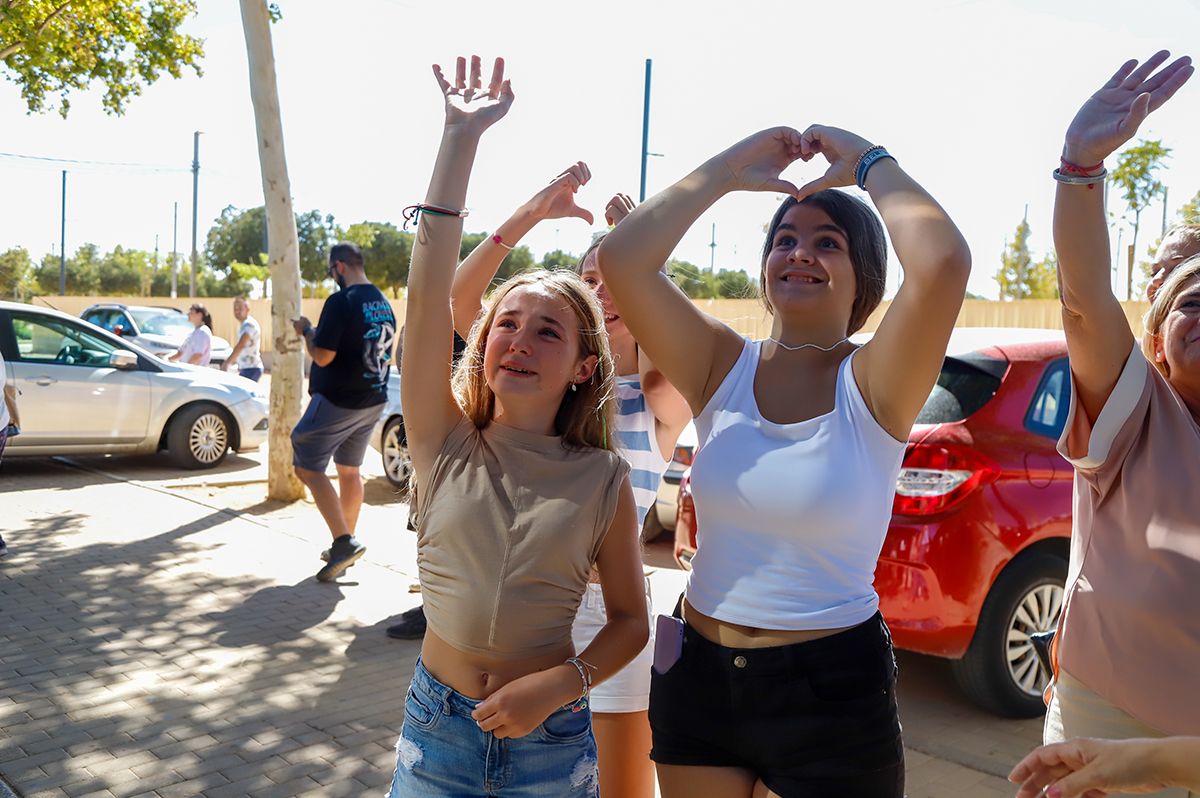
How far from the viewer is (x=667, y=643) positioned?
2.18 meters

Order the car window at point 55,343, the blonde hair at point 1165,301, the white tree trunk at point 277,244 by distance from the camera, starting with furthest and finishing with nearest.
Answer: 1. the car window at point 55,343
2. the white tree trunk at point 277,244
3. the blonde hair at point 1165,301

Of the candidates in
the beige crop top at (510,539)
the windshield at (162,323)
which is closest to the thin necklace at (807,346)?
the beige crop top at (510,539)

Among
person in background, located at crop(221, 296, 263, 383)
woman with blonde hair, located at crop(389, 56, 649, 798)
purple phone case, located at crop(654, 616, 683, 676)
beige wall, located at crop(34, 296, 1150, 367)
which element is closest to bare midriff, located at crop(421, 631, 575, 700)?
woman with blonde hair, located at crop(389, 56, 649, 798)

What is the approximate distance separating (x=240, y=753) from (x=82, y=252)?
262 ft

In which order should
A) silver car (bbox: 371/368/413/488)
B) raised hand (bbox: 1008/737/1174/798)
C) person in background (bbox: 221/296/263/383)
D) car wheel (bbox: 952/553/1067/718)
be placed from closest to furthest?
1. raised hand (bbox: 1008/737/1174/798)
2. car wheel (bbox: 952/553/1067/718)
3. silver car (bbox: 371/368/413/488)
4. person in background (bbox: 221/296/263/383)

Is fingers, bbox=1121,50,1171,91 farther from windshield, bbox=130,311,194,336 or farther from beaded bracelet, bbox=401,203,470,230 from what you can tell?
windshield, bbox=130,311,194,336

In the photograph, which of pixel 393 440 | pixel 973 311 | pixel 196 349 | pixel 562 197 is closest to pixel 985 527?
pixel 562 197

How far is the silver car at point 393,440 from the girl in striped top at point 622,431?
6.99 meters

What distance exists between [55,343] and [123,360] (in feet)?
2.16

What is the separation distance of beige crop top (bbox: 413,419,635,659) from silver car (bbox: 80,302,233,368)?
18103mm

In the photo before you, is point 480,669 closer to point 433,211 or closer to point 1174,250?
point 433,211

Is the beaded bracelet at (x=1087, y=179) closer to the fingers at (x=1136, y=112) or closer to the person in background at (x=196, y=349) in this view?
the fingers at (x=1136, y=112)

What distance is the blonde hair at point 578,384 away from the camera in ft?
7.84

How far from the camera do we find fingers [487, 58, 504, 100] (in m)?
2.36
